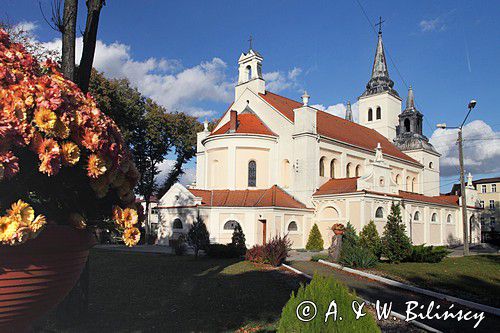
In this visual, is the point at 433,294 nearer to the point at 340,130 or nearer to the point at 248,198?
the point at 248,198

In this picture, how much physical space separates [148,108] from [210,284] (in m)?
29.7

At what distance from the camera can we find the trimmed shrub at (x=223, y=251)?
23.4 meters

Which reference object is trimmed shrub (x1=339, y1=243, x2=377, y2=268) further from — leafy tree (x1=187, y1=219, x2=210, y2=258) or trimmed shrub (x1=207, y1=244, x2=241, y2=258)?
leafy tree (x1=187, y1=219, x2=210, y2=258)

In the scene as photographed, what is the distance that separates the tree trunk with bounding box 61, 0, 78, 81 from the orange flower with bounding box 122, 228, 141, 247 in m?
4.14

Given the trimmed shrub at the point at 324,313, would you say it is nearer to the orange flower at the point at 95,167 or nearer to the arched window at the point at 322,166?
the orange flower at the point at 95,167

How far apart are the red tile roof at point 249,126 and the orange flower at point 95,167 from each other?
31867 millimetres

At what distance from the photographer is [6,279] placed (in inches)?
96.2

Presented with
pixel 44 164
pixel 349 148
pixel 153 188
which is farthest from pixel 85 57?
pixel 153 188

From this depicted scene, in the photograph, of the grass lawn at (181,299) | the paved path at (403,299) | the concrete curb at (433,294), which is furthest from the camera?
the concrete curb at (433,294)

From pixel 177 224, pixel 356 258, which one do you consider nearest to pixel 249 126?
pixel 177 224

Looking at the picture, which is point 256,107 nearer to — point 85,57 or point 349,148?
point 349,148

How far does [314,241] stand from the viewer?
32344 millimetres

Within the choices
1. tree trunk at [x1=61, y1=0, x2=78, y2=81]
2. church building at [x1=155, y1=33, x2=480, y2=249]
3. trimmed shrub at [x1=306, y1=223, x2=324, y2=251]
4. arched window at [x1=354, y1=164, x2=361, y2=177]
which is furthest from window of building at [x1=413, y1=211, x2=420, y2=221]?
tree trunk at [x1=61, y1=0, x2=78, y2=81]

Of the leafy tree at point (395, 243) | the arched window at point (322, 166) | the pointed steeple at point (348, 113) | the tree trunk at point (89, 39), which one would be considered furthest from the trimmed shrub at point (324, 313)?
the pointed steeple at point (348, 113)
